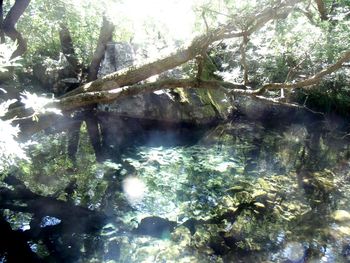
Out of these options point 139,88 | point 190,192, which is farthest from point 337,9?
point 190,192

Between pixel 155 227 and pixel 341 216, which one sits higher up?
pixel 155 227

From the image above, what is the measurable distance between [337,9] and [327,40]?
2518 millimetres

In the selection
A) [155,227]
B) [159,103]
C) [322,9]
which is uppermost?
[322,9]

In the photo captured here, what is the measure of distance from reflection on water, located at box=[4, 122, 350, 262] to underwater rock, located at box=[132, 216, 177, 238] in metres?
0.02

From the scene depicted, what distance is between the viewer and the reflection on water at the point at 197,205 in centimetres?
554

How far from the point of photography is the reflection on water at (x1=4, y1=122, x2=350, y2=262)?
5542 millimetres

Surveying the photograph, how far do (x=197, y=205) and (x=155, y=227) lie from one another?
1.29 metres

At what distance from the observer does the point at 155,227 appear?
20.2 ft

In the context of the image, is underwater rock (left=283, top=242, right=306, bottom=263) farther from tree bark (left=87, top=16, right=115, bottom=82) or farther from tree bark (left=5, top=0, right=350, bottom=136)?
tree bark (left=87, top=16, right=115, bottom=82)

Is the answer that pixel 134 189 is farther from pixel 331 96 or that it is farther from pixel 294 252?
pixel 331 96

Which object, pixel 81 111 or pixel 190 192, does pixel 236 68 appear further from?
pixel 190 192

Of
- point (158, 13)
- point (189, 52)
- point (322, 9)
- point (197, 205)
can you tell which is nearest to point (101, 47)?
point (158, 13)

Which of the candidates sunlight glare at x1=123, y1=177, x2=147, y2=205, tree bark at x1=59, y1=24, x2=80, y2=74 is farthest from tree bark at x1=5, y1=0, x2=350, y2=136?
tree bark at x1=59, y1=24, x2=80, y2=74

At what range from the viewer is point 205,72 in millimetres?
14344
